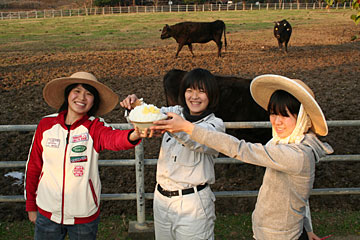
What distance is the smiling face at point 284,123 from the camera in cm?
200

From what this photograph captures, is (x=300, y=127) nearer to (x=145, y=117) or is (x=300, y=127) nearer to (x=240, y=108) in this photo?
(x=145, y=117)

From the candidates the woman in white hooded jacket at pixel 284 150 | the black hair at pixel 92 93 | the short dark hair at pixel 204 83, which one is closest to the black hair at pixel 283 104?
the woman in white hooded jacket at pixel 284 150

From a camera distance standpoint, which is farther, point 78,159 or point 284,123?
point 78,159

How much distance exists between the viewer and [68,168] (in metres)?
2.23

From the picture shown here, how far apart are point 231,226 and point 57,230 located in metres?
1.74

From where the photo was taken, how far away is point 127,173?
4.78 metres

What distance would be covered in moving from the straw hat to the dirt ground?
1715 mm

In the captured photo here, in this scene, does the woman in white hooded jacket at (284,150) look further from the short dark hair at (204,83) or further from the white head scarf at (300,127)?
the short dark hair at (204,83)

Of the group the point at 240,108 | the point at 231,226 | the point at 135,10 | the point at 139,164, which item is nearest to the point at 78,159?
the point at 139,164

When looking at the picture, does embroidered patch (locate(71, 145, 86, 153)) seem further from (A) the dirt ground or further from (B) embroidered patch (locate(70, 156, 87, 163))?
(A) the dirt ground

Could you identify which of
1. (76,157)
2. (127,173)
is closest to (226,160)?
(76,157)

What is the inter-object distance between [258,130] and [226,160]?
1932 mm

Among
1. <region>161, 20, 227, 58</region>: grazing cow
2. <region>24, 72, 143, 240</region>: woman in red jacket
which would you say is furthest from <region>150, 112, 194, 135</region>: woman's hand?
<region>161, 20, 227, 58</region>: grazing cow

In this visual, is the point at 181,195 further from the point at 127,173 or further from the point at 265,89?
the point at 127,173
